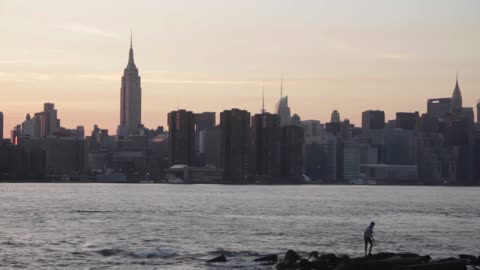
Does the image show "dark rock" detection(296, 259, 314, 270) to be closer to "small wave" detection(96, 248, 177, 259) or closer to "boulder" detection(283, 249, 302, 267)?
"boulder" detection(283, 249, 302, 267)

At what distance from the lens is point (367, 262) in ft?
176

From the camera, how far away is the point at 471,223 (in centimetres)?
11556

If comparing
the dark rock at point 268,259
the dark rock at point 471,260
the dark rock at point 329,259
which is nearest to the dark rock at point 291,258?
the dark rock at point 268,259

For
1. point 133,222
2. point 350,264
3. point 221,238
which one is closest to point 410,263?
point 350,264

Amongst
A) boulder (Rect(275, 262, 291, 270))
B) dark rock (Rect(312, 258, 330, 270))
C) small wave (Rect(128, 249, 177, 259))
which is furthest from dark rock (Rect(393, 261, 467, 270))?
small wave (Rect(128, 249, 177, 259))

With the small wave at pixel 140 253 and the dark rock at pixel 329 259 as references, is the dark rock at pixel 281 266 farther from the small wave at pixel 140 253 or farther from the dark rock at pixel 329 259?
the small wave at pixel 140 253

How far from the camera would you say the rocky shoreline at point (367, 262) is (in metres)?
52.4

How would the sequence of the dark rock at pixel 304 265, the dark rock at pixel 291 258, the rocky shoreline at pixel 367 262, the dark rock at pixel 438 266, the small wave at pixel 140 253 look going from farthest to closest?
the small wave at pixel 140 253 < the dark rock at pixel 291 258 < the dark rock at pixel 304 265 < the rocky shoreline at pixel 367 262 < the dark rock at pixel 438 266

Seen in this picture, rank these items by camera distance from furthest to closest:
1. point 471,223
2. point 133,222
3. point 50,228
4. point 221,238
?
point 471,223 → point 133,222 → point 50,228 → point 221,238

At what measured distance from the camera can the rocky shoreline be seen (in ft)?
172

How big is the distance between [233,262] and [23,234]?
2886 centimetres

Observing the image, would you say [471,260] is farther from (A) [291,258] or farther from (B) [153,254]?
(B) [153,254]

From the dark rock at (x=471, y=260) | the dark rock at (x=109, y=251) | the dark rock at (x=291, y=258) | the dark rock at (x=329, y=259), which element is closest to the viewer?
the dark rock at (x=329, y=259)

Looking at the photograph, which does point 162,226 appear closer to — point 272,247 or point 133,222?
point 133,222
